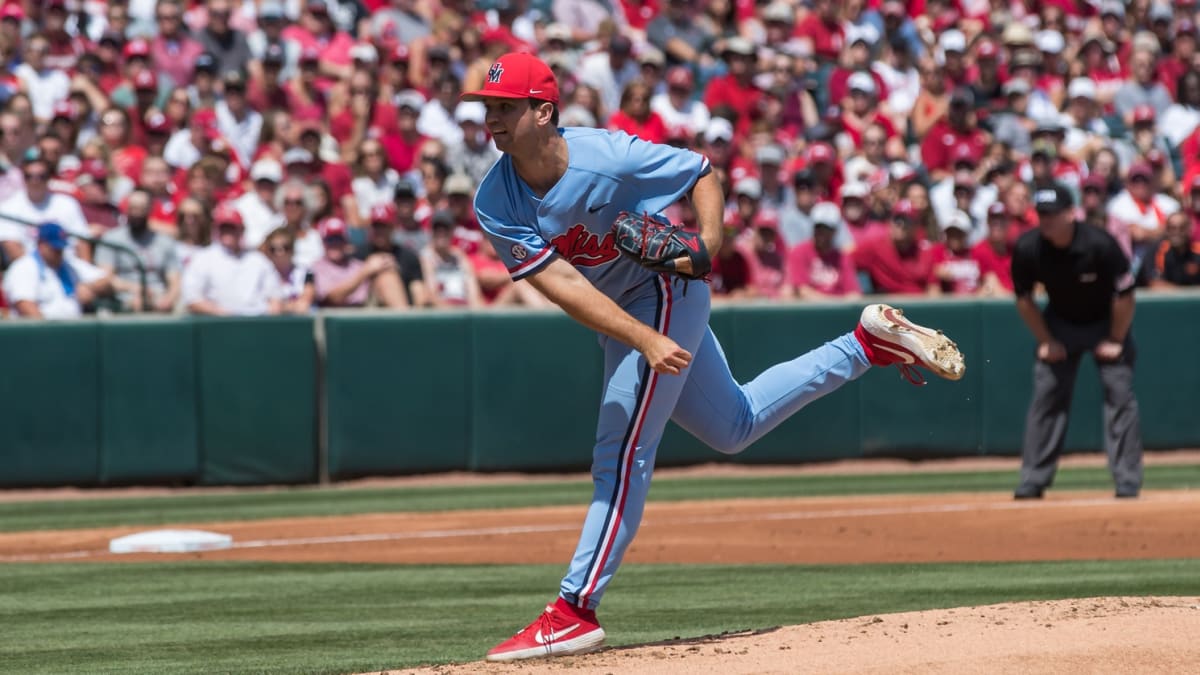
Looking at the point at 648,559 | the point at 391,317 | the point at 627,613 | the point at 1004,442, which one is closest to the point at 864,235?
the point at 1004,442

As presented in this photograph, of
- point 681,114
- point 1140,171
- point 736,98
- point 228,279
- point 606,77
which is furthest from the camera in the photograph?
point 736,98

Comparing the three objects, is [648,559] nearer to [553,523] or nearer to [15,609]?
[553,523]

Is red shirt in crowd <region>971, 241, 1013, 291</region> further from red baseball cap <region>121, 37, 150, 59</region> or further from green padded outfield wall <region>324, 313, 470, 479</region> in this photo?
red baseball cap <region>121, 37, 150, 59</region>

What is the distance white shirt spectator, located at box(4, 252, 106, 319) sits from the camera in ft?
42.8

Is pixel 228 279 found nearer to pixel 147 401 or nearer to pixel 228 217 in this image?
pixel 228 217

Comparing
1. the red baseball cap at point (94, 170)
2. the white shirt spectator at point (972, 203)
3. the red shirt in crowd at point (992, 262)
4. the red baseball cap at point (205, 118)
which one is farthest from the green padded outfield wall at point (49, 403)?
the white shirt spectator at point (972, 203)

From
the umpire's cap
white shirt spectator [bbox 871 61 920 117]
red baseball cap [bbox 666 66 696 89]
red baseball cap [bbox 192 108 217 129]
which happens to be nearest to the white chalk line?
the umpire's cap

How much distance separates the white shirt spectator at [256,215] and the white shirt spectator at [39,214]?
125 cm

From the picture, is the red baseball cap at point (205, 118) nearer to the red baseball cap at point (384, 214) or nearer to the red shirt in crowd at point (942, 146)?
the red baseball cap at point (384, 214)

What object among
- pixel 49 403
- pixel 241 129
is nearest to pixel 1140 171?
pixel 241 129

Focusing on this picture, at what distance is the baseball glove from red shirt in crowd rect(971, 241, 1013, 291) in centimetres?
1016

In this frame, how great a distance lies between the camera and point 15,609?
25.3 feet

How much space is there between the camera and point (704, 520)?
1098 centimetres

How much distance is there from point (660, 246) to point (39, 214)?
30.5 ft
